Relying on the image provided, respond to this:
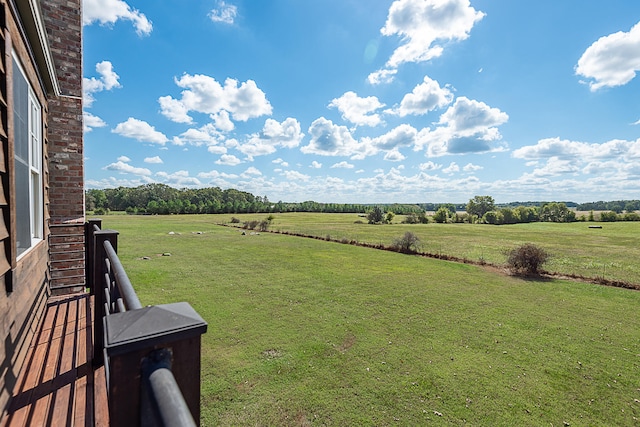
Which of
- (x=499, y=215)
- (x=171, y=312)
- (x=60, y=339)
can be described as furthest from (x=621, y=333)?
(x=499, y=215)

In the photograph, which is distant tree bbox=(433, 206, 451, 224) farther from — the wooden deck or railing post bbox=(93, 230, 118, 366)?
railing post bbox=(93, 230, 118, 366)

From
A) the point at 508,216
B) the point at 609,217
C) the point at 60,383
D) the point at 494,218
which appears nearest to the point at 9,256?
the point at 60,383

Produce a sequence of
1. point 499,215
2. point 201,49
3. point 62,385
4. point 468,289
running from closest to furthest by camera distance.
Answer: point 62,385 < point 468,289 < point 201,49 < point 499,215

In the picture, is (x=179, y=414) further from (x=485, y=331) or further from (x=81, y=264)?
(x=485, y=331)

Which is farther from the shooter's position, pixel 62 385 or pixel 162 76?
pixel 162 76

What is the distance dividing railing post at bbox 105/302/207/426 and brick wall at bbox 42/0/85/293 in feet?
17.6

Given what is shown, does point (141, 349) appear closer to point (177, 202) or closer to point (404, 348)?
point (404, 348)

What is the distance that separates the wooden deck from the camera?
226cm

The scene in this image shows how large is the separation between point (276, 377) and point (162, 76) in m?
16.7

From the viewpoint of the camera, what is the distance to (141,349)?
0.84 metres

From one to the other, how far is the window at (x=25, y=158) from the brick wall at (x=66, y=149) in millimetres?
1235

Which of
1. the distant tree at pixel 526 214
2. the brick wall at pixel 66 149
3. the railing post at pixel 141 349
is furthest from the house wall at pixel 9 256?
the distant tree at pixel 526 214

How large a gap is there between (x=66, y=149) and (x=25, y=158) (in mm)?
2342

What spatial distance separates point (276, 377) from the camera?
16.1 ft
